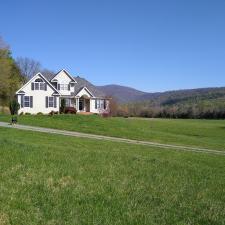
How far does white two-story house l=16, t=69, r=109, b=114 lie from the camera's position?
6238 cm

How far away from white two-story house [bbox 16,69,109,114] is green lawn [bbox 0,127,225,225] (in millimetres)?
50366

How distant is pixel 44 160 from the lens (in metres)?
11.6

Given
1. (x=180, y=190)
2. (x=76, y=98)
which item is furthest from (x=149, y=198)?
(x=76, y=98)

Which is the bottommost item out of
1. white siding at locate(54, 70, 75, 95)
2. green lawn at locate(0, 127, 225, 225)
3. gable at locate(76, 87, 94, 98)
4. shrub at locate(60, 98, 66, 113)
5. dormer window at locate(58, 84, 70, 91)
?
green lawn at locate(0, 127, 225, 225)

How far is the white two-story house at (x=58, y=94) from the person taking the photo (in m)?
62.4

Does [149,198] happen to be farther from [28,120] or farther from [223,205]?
[28,120]

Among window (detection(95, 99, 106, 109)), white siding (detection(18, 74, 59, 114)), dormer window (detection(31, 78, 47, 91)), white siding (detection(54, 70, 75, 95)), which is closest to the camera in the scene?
white siding (detection(18, 74, 59, 114))

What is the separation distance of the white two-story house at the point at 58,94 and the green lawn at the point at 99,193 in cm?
5037

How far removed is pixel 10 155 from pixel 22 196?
3886mm

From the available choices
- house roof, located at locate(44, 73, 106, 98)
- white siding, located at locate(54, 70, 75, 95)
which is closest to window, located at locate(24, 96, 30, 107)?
white siding, located at locate(54, 70, 75, 95)

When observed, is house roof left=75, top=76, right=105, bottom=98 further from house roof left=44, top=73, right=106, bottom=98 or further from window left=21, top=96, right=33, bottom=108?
window left=21, top=96, right=33, bottom=108

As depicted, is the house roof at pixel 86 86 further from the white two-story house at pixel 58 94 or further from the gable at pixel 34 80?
the gable at pixel 34 80

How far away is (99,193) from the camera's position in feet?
28.8

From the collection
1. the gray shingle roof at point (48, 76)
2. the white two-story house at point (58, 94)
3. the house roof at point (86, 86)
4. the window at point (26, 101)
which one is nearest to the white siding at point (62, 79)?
the white two-story house at point (58, 94)
